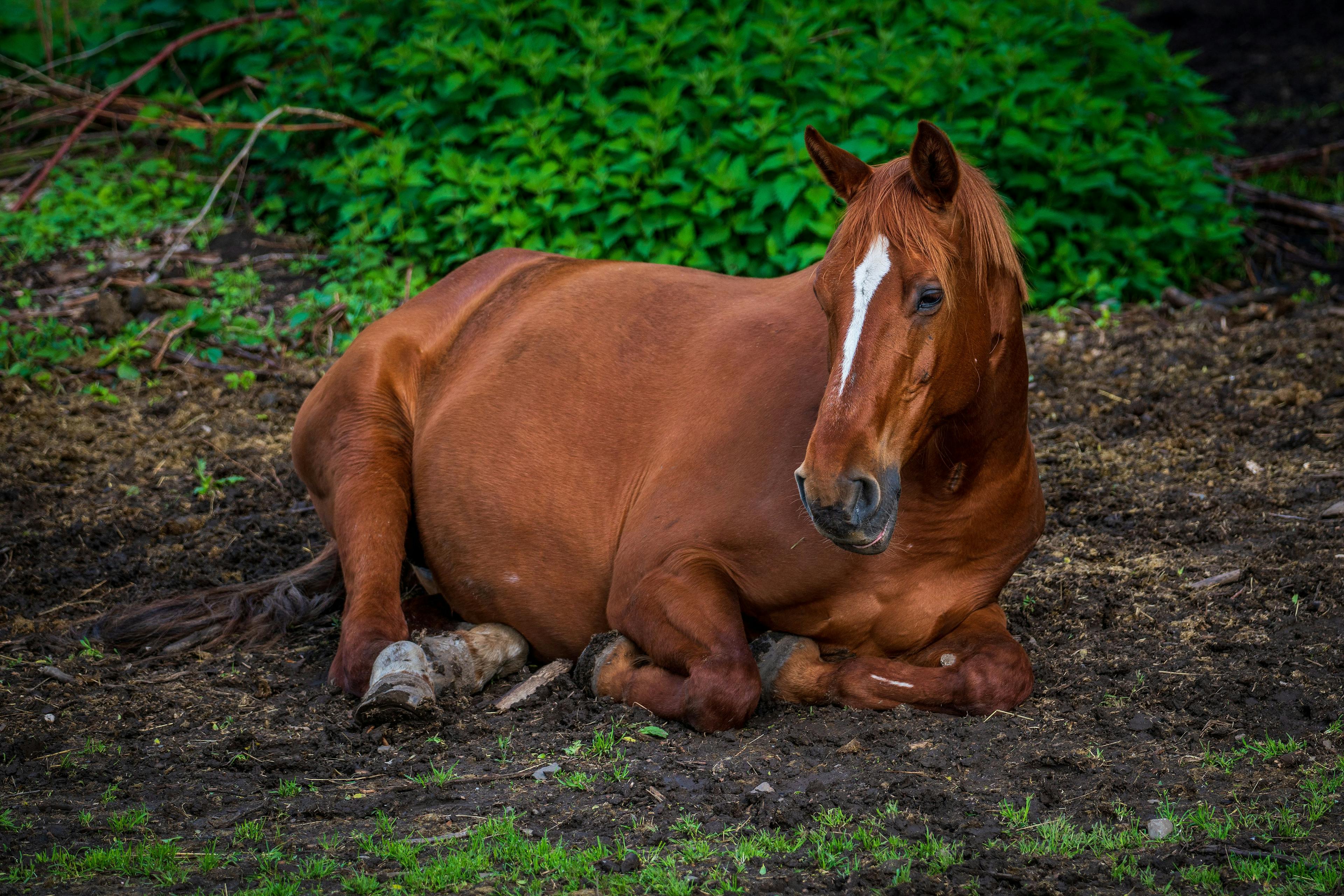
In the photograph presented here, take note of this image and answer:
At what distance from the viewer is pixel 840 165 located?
3.02 m

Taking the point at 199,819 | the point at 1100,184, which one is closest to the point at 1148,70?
the point at 1100,184

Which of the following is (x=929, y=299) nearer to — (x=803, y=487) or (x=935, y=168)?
(x=935, y=168)

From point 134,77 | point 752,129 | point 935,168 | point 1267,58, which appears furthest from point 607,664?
point 1267,58

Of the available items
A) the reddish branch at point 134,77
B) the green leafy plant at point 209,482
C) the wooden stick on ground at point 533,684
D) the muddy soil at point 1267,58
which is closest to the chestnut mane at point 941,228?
the wooden stick on ground at point 533,684

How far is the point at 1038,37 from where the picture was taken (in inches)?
288

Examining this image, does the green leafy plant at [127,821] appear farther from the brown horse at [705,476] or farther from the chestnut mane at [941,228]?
the chestnut mane at [941,228]

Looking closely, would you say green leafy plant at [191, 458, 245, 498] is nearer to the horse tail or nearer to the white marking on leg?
the horse tail

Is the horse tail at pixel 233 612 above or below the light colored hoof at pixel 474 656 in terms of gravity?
below

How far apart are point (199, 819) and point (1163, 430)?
4.55m

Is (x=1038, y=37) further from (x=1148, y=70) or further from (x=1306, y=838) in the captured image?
(x=1306, y=838)

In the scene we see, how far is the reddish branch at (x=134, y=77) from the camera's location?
25.3 feet

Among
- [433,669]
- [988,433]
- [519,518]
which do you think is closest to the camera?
[988,433]

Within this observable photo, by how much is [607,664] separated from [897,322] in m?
1.45

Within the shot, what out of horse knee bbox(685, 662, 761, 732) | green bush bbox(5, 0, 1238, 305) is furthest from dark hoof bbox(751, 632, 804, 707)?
green bush bbox(5, 0, 1238, 305)
